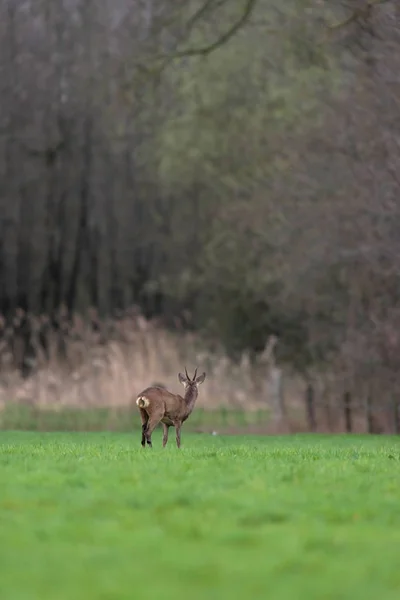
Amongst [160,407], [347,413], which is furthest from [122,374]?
[160,407]

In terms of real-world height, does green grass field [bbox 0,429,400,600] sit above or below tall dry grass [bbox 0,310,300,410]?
below

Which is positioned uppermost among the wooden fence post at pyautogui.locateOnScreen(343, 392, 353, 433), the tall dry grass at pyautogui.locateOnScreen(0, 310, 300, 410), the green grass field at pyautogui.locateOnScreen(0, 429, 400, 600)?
the tall dry grass at pyautogui.locateOnScreen(0, 310, 300, 410)

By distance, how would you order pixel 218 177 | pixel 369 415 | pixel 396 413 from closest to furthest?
pixel 396 413
pixel 369 415
pixel 218 177

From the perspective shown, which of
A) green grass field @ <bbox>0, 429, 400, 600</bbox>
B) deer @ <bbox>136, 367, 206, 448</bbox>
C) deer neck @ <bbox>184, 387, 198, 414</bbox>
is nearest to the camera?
green grass field @ <bbox>0, 429, 400, 600</bbox>

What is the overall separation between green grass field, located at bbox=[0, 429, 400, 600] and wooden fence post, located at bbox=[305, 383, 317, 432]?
16.9 metres

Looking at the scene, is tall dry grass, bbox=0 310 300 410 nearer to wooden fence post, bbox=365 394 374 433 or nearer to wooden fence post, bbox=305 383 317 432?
wooden fence post, bbox=305 383 317 432

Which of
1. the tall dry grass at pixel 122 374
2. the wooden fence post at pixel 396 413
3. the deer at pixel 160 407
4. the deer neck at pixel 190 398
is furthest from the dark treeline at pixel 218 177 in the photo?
the deer at pixel 160 407

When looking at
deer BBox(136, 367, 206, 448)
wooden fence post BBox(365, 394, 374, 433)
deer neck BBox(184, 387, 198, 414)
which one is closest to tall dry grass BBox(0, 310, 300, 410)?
wooden fence post BBox(365, 394, 374, 433)

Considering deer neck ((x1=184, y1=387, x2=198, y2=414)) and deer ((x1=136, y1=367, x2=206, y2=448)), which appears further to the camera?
deer neck ((x1=184, y1=387, x2=198, y2=414))

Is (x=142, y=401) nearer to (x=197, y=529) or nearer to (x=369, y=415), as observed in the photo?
(x=197, y=529)

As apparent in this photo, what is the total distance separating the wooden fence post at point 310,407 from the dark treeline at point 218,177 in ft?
2.89

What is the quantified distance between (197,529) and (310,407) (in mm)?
23719

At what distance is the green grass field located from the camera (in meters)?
7.37

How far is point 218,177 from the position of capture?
41969 mm
